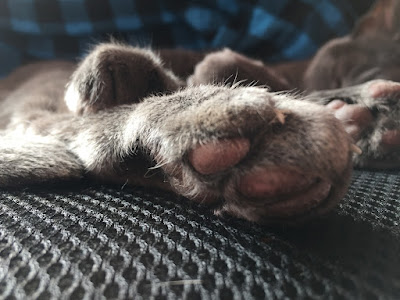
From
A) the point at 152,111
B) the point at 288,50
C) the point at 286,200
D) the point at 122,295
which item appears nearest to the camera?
the point at 122,295

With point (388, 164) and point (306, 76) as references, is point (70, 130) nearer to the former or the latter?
point (388, 164)

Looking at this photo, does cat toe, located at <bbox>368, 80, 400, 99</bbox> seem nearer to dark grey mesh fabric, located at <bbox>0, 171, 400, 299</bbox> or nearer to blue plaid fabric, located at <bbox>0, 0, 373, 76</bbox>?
dark grey mesh fabric, located at <bbox>0, 171, 400, 299</bbox>

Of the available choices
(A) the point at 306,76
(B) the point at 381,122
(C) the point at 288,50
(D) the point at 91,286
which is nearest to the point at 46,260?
(D) the point at 91,286

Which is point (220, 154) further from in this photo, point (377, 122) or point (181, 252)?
point (377, 122)

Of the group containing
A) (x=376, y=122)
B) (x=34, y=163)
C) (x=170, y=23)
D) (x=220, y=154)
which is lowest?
(x=34, y=163)

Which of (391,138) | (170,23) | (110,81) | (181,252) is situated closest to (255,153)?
(181,252)

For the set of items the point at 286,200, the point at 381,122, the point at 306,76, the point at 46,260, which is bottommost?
the point at 46,260
